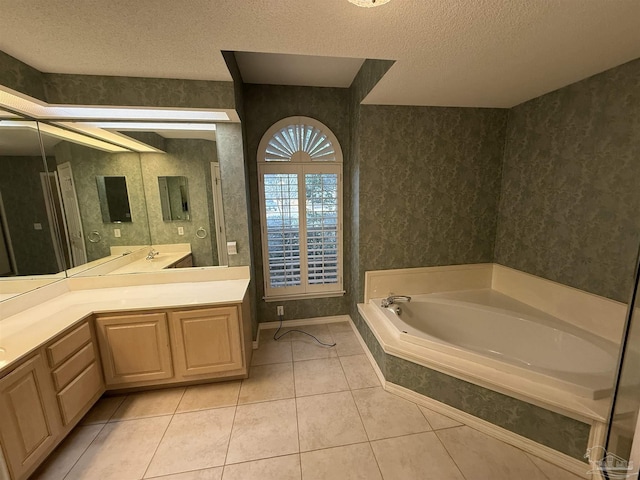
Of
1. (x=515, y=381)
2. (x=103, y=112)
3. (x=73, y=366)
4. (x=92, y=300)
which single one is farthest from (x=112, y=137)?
(x=515, y=381)

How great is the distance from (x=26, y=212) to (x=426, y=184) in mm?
3381

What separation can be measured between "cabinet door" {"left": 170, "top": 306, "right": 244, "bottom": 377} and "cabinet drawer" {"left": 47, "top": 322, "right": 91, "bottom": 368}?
518mm

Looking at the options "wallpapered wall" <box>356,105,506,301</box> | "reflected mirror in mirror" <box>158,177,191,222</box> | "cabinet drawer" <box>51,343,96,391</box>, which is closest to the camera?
"cabinet drawer" <box>51,343,96,391</box>

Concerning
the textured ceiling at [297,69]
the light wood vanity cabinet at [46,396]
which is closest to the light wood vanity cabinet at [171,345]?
the light wood vanity cabinet at [46,396]

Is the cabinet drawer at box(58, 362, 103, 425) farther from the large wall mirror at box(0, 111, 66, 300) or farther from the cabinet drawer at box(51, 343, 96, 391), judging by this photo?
the large wall mirror at box(0, 111, 66, 300)

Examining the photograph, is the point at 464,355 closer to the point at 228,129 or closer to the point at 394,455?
the point at 394,455

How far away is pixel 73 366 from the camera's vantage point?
5.18 feet

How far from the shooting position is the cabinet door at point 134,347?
1.79 meters

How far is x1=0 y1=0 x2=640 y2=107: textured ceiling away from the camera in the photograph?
3.72ft

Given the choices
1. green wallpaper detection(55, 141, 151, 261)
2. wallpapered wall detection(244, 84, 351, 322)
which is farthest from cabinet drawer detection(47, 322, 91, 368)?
wallpapered wall detection(244, 84, 351, 322)

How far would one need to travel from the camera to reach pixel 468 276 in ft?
9.10


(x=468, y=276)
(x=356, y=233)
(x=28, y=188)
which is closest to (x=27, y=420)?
(x=28, y=188)

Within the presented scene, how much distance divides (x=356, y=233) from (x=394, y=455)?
1.77 m

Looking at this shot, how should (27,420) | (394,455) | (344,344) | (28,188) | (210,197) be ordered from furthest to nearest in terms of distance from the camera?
(344,344)
(210,197)
(28,188)
(394,455)
(27,420)
